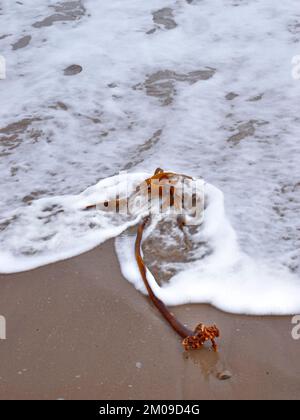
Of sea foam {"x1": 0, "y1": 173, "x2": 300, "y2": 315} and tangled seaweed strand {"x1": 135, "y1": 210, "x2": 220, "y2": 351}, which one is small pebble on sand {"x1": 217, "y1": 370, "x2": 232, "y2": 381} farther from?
sea foam {"x1": 0, "y1": 173, "x2": 300, "y2": 315}

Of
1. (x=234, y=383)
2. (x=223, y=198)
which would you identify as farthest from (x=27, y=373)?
(x=223, y=198)

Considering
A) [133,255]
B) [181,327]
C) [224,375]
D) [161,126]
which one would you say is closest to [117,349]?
[181,327]

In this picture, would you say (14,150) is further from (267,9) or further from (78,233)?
(267,9)

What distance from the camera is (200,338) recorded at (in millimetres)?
2000

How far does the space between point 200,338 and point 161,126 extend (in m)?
1.83

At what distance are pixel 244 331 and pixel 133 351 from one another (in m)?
0.45

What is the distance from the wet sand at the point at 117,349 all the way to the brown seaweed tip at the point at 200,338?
3cm

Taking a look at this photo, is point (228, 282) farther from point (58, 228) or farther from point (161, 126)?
point (161, 126)

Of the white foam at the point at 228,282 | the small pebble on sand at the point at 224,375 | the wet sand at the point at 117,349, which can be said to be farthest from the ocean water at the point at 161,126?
the small pebble on sand at the point at 224,375

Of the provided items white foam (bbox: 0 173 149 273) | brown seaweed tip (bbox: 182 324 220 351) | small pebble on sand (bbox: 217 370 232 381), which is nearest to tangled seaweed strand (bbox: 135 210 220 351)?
brown seaweed tip (bbox: 182 324 220 351)

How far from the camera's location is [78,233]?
260 cm

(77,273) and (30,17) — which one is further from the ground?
(30,17)

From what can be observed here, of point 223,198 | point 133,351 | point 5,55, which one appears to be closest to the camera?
point 133,351

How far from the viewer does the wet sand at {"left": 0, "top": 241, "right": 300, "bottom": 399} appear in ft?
6.15
